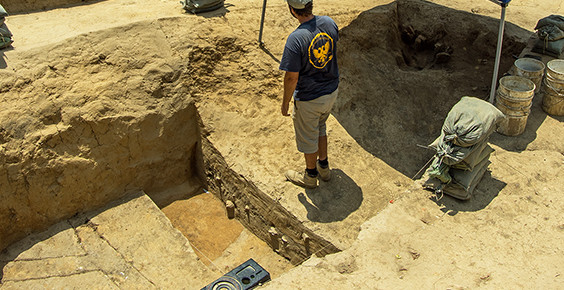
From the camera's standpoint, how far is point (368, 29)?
277 inches

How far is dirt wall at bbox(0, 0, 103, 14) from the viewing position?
6448mm

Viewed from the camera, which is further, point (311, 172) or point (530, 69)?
point (530, 69)

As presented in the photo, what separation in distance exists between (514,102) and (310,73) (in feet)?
7.68

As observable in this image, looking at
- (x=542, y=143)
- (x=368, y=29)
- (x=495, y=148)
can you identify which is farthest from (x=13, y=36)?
(x=542, y=143)

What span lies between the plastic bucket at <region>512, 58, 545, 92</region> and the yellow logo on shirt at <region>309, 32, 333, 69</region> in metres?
2.56

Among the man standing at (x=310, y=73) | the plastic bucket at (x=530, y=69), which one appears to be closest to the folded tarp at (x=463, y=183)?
the man standing at (x=310, y=73)

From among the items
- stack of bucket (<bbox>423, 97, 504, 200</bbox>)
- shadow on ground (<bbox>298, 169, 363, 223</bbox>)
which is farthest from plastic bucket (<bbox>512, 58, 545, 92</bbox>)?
shadow on ground (<bbox>298, 169, 363, 223</bbox>)

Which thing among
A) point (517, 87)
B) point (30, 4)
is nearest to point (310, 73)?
point (517, 87)

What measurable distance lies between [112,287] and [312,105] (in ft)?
8.93

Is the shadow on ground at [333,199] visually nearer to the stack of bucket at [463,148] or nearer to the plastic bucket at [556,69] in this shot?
the stack of bucket at [463,148]

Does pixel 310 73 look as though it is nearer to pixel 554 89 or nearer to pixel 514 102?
pixel 514 102

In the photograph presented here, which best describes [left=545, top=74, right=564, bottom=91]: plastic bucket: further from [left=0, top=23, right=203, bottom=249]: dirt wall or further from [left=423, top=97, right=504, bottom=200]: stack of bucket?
[left=0, top=23, right=203, bottom=249]: dirt wall

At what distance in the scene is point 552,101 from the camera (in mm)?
5445

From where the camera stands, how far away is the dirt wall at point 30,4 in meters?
6.45
